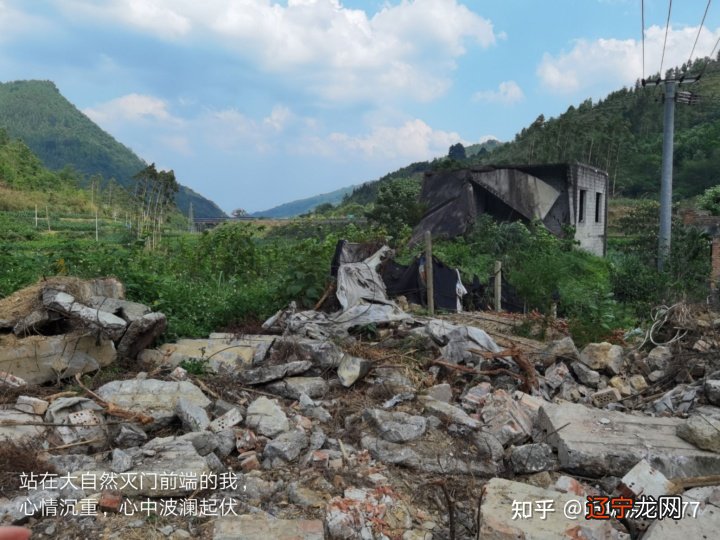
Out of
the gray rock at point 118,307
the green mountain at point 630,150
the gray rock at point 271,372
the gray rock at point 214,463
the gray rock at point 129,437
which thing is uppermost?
the green mountain at point 630,150

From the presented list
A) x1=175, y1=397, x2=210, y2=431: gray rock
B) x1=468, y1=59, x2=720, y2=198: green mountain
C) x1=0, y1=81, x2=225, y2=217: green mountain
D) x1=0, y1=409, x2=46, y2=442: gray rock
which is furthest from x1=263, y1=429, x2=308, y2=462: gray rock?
x1=0, y1=81, x2=225, y2=217: green mountain

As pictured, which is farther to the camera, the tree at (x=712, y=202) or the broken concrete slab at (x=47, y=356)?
the tree at (x=712, y=202)

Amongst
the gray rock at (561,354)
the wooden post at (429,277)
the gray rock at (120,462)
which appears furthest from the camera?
the wooden post at (429,277)

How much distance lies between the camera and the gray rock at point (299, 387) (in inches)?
180

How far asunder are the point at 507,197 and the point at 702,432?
12.7m

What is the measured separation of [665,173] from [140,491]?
665 inches

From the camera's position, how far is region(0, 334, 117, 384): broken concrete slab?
14.9ft

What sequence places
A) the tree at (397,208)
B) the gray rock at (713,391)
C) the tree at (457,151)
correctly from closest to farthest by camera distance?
the gray rock at (713,391), the tree at (397,208), the tree at (457,151)

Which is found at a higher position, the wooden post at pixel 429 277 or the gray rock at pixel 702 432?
the wooden post at pixel 429 277

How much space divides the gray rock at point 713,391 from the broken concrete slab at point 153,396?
12.8 feet

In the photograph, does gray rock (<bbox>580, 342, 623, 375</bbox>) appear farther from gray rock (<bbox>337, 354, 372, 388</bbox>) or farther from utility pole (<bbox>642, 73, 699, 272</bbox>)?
utility pole (<bbox>642, 73, 699, 272</bbox>)

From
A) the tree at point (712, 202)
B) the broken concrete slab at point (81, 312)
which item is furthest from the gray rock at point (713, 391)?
the tree at point (712, 202)

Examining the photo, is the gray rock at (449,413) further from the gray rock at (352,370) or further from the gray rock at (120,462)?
the gray rock at (120,462)

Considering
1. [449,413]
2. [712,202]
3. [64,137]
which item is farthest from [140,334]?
[64,137]
